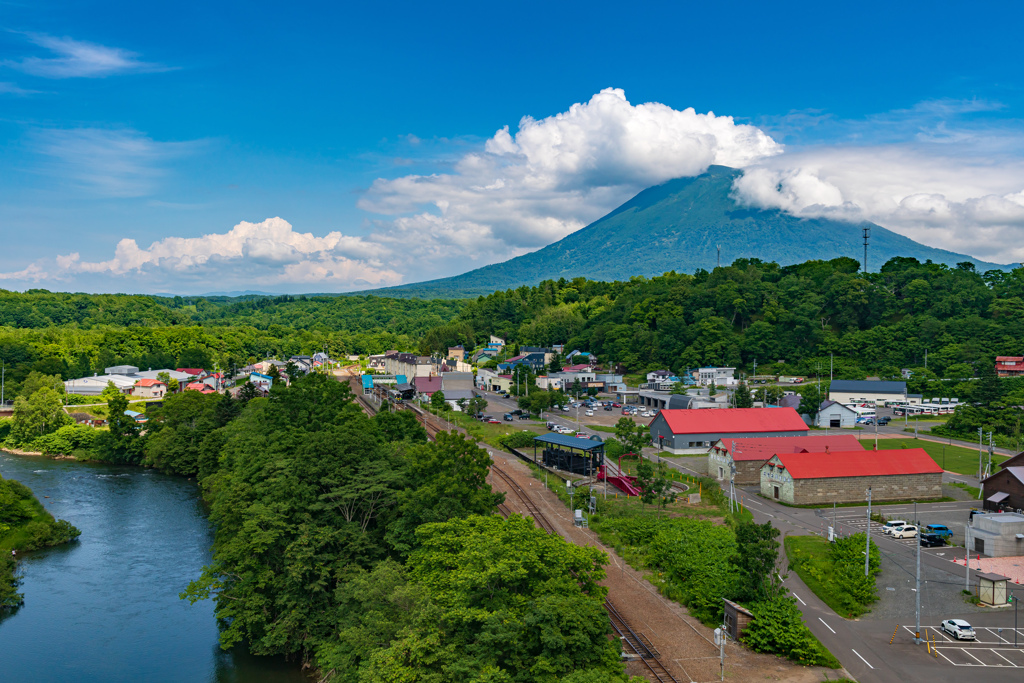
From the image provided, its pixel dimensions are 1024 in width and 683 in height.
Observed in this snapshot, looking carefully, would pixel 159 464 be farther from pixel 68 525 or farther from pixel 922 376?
pixel 922 376

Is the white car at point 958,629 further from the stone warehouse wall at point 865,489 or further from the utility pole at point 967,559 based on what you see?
the stone warehouse wall at point 865,489

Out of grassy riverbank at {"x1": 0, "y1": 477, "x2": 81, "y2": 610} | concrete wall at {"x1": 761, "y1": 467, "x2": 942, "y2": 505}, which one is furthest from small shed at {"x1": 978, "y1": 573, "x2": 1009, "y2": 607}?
grassy riverbank at {"x1": 0, "y1": 477, "x2": 81, "y2": 610}

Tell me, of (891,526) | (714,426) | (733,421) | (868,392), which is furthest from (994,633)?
(868,392)

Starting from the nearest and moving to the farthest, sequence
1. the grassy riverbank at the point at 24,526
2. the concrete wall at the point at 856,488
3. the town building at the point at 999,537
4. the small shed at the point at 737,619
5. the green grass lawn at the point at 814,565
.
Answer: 1. the small shed at the point at 737,619
2. the green grass lawn at the point at 814,565
3. the town building at the point at 999,537
4. the grassy riverbank at the point at 24,526
5. the concrete wall at the point at 856,488

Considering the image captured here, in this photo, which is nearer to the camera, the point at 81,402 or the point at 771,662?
the point at 771,662

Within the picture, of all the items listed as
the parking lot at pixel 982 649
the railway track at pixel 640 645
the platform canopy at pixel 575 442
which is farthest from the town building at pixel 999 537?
the platform canopy at pixel 575 442

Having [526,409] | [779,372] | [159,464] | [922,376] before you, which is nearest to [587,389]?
[526,409]

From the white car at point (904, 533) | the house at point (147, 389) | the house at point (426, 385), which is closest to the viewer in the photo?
the white car at point (904, 533)

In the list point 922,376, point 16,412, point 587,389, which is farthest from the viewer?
point 587,389
